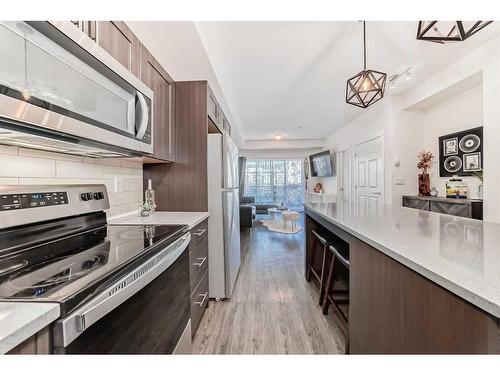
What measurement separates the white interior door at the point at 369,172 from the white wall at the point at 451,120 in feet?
2.32

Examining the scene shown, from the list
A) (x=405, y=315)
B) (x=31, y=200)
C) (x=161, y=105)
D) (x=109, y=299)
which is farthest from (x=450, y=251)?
(x=161, y=105)

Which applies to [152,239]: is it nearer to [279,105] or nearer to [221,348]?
[221,348]

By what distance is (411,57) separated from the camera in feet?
8.81

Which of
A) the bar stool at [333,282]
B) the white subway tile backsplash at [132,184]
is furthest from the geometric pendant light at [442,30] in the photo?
the white subway tile backsplash at [132,184]

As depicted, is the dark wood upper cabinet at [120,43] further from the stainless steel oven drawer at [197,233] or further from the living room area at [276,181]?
the living room area at [276,181]

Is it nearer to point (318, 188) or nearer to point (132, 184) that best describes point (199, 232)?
point (132, 184)

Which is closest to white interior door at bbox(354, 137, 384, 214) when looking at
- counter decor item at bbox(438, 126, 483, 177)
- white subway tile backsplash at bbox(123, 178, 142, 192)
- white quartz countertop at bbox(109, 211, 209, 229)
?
counter decor item at bbox(438, 126, 483, 177)

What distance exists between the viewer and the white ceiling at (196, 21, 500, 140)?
84.2 inches

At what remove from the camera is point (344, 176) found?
6.12 meters

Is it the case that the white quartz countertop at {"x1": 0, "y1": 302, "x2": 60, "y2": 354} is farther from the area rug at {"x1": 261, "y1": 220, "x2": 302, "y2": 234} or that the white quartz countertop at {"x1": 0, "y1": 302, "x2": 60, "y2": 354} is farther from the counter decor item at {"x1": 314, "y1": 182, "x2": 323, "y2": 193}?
the counter decor item at {"x1": 314, "y1": 182, "x2": 323, "y2": 193}

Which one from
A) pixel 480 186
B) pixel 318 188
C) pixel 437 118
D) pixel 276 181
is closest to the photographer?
pixel 480 186

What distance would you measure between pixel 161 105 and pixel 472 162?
3823mm

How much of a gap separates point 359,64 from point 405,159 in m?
1.92
